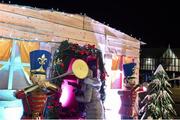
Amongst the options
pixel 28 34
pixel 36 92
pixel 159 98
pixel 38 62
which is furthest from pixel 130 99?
pixel 36 92

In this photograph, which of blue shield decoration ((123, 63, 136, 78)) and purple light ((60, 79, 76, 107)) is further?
blue shield decoration ((123, 63, 136, 78))

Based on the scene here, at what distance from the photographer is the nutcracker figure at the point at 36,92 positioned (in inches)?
283

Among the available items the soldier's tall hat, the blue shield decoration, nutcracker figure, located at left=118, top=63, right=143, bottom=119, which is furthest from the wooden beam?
nutcracker figure, located at left=118, top=63, right=143, bottom=119

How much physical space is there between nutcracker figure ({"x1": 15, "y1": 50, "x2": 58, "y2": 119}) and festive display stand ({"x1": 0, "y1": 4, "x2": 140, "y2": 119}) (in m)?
1.76

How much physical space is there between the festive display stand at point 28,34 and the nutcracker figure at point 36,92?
1.76m

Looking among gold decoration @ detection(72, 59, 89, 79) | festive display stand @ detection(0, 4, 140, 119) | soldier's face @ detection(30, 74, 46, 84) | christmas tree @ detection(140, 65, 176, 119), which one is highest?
festive display stand @ detection(0, 4, 140, 119)

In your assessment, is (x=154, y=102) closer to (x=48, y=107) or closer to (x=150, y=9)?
(x=48, y=107)

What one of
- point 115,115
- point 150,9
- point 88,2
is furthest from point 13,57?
point 150,9

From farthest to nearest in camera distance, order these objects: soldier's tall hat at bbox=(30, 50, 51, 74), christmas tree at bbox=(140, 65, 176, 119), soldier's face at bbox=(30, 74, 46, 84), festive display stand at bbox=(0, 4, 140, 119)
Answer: christmas tree at bbox=(140, 65, 176, 119) < festive display stand at bbox=(0, 4, 140, 119) < soldier's tall hat at bbox=(30, 50, 51, 74) < soldier's face at bbox=(30, 74, 46, 84)

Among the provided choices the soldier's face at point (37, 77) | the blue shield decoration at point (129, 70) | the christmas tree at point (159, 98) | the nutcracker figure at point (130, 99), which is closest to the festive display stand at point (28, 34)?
the blue shield decoration at point (129, 70)

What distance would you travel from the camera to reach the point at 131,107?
36.1 feet

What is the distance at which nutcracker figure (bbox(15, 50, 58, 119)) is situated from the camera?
23.6ft

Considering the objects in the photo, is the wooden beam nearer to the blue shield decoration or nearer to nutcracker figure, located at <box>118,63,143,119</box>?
the blue shield decoration

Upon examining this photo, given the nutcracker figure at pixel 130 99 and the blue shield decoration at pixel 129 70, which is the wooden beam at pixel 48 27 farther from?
the nutcracker figure at pixel 130 99
